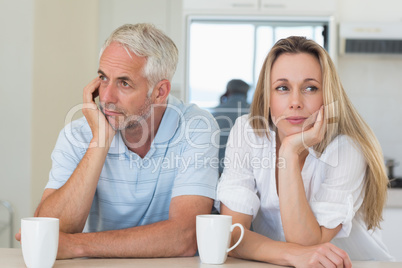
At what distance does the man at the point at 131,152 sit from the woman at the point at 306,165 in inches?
4.3

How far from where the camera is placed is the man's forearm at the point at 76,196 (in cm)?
145

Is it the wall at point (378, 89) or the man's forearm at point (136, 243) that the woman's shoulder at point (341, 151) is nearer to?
the man's forearm at point (136, 243)

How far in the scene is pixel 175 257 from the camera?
4.23 feet

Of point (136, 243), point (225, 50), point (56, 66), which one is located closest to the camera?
point (136, 243)

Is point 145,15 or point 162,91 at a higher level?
point 145,15

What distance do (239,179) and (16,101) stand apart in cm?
185

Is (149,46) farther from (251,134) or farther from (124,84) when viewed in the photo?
(251,134)

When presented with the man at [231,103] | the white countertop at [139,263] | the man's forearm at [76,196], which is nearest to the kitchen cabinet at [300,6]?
the man at [231,103]

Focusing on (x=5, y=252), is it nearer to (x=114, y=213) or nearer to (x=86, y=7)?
(x=114, y=213)

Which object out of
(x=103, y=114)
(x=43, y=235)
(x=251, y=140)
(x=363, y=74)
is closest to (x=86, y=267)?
(x=43, y=235)

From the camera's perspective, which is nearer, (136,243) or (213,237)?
(213,237)

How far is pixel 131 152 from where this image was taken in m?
1.62

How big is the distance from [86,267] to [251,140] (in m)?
0.70

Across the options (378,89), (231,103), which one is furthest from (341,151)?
(378,89)
